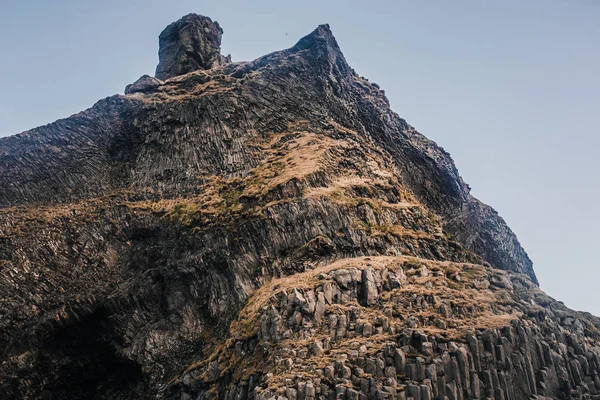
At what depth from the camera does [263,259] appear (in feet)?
156

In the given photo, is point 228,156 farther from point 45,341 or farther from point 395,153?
point 45,341

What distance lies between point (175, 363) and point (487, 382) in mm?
24973

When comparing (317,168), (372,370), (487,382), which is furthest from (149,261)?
(487,382)

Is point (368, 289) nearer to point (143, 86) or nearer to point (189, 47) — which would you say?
point (143, 86)

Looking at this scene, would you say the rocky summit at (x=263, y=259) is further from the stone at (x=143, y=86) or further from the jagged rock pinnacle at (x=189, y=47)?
the jagged rock pinnacle at (x=189, y=47)

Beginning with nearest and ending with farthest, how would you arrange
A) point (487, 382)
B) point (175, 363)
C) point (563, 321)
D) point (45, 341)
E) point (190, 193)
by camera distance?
point (487, 382) < point (563, 321) < point (175, 363) < point (45, 341) < point (190, 193)

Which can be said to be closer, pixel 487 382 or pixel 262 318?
pixel 487 382

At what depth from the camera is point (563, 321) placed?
119 ft

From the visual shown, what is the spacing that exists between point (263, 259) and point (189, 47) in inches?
2349

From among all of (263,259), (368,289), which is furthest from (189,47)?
(368,289)

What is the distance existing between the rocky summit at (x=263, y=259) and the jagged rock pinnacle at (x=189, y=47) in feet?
45.1

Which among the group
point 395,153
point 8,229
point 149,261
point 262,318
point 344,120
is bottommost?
point 262,318

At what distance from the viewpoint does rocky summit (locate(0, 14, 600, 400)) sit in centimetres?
3334

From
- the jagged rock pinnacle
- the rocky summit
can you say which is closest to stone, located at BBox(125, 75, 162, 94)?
the rocky summit
